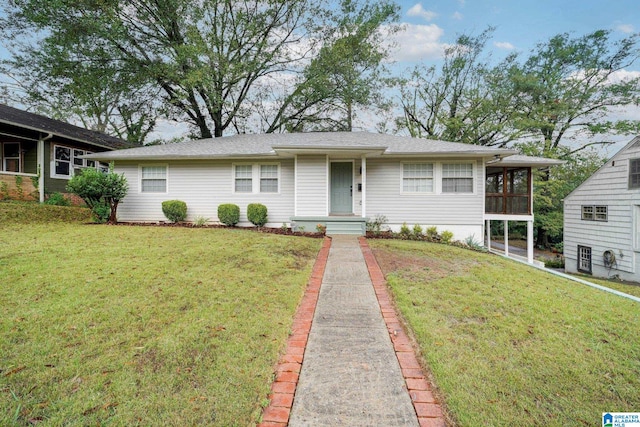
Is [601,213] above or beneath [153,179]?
beneath

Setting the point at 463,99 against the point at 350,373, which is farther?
the point at 463,99

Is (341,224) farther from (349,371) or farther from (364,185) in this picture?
(349,371)

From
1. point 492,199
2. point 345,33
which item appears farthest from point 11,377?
point 345,33

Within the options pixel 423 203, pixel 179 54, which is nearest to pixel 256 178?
pixel 423 203

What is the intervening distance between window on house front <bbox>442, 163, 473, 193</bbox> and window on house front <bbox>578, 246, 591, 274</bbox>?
24.5 ft

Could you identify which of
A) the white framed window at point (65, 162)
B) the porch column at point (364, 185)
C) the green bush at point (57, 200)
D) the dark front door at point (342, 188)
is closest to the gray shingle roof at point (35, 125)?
the white framed window at point (65, 162)

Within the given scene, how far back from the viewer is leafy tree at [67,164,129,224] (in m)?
9.81

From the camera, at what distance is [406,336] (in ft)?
10.8

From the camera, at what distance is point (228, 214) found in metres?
11.1

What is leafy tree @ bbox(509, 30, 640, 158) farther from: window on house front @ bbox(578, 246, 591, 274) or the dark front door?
the dark front door

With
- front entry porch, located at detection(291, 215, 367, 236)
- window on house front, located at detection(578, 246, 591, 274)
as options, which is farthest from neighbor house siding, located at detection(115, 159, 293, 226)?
window on house front, located at detection(578, 246, 591, 274)

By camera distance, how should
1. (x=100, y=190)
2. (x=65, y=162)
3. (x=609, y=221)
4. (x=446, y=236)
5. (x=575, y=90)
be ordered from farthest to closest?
(x=575, y=90)
(x=65, y=162)
(x=609, y=221)
(x=446, y=236)
(x=100, y=190)

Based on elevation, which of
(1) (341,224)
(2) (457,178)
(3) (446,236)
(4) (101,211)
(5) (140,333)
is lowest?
(5) (140,333)

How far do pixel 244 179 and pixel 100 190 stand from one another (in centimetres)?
493
